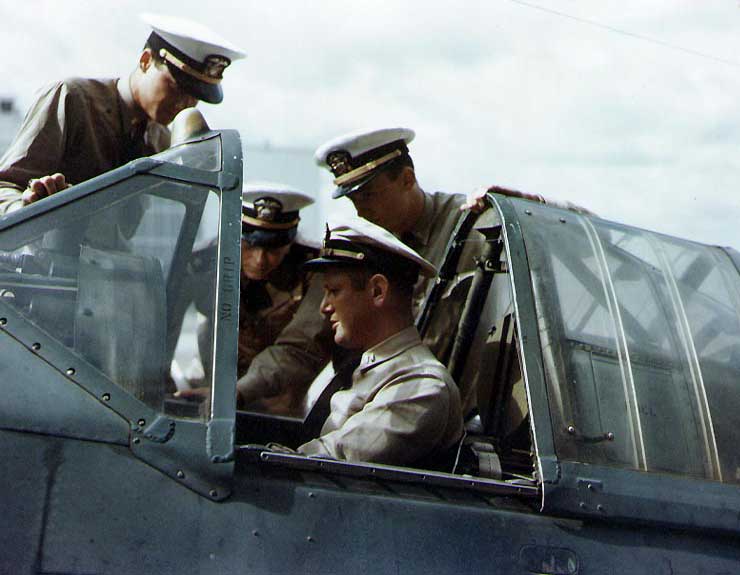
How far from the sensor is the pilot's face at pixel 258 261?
190 inches

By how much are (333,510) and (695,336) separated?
1.36 meters

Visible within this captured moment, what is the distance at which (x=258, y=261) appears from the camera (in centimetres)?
482

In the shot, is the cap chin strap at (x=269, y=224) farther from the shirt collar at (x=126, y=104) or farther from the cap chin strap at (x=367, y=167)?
the shirt collar at (x=126, y=104)

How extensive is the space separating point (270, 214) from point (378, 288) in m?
1.93

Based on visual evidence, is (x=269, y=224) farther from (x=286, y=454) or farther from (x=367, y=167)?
(x=286, y=454)

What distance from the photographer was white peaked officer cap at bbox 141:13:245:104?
3.66 metres

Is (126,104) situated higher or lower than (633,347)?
higher

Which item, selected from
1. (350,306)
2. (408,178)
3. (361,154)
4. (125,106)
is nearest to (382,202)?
(408,178)

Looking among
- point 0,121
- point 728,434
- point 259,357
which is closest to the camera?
point 728,434

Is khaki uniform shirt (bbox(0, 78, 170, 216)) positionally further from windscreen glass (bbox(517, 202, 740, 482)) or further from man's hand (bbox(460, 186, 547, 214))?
windscreen glass (bbox(517, 202, 740, 482))

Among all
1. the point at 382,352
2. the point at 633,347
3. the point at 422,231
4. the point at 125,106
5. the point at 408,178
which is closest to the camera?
the point at 633,347

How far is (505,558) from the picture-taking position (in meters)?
2.28

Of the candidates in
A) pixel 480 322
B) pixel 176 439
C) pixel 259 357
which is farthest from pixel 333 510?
pixel 259 357

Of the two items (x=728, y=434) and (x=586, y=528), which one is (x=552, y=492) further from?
(x=728, y=434)
